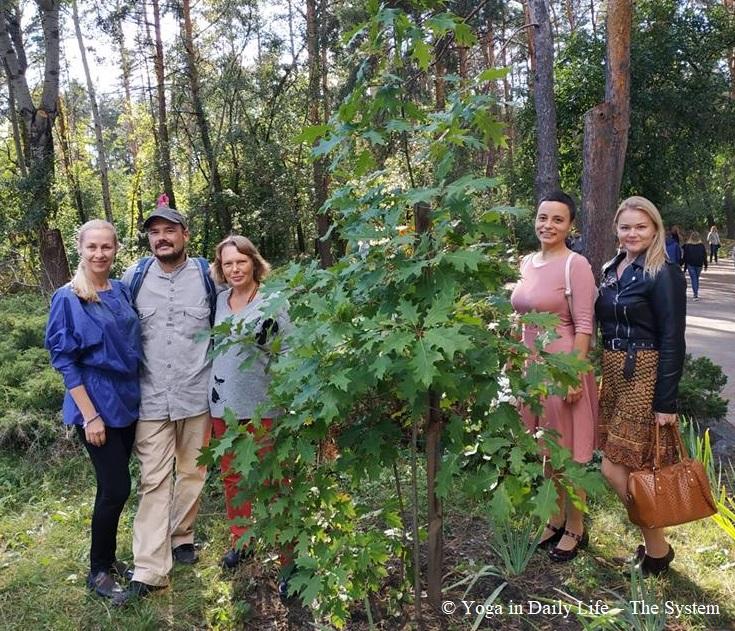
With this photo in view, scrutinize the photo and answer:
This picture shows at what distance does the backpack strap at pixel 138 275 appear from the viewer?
10.6 feet

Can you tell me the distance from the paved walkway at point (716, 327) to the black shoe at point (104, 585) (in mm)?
5390

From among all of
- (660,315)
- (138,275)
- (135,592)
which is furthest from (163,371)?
(660,315)

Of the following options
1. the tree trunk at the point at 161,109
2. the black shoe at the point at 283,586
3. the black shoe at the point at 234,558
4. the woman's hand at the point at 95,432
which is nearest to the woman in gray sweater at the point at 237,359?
the black shoe at the point at 234,558

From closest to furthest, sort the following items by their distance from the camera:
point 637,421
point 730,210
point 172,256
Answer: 1. point 637,421
2. point 172,256
3. point 730,210

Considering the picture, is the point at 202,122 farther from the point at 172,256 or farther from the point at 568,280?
the point at 568,280

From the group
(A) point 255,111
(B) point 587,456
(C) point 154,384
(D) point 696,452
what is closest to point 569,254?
(B) point 587,456

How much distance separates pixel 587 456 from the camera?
311 centimetres

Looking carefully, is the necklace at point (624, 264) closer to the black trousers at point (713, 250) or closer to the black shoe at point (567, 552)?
the black shoe at point (567, 552)

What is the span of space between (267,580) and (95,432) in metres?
1.14

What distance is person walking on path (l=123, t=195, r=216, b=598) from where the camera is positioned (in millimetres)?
3160

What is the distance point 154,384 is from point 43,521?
5.72 ft

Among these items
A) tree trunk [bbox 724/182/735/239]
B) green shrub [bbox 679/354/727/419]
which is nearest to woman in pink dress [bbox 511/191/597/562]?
green shrub [bbox 679/354/727/419]

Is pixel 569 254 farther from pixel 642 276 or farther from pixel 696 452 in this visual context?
pixel 696 452

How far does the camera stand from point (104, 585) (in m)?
3.12
